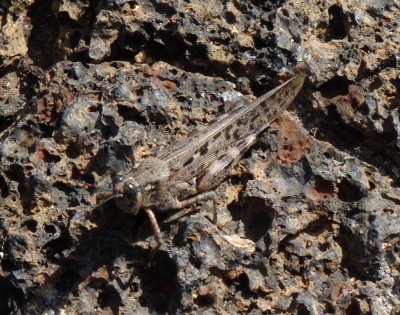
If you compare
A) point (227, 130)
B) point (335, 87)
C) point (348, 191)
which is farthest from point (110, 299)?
point (335, 87)

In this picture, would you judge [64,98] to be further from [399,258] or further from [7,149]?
[399,258]

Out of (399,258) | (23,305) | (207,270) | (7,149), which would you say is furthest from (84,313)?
(399,258)

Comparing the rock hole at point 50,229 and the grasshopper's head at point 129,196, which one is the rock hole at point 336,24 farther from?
the rock hole at point 50,229

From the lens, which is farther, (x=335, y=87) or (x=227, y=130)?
(x=335, y=87)

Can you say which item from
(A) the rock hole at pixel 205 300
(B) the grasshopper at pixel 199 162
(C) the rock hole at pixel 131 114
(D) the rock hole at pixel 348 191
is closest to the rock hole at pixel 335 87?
(B) the grasshopper at pixel 199 162

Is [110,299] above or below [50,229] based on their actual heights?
below

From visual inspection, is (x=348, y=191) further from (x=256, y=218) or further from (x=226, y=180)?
(x=226, y=180)

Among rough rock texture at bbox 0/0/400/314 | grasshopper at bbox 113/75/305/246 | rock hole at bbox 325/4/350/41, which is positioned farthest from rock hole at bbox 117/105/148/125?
rock hole at bbox 325/4/350/41

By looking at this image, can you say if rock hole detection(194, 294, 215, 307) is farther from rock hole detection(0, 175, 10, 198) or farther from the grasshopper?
rock hole detection(0, 175, 10, 198)

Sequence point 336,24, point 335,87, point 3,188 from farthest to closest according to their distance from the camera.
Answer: point 336,24, point 335,87, point 3,188
